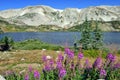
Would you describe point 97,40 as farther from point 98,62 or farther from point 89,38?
point 98,62

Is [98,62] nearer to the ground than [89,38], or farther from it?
farther from it

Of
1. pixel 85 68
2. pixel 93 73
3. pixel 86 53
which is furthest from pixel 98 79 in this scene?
pixel 86 53

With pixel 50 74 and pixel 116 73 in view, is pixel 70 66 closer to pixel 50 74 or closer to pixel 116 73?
pixel 50 74

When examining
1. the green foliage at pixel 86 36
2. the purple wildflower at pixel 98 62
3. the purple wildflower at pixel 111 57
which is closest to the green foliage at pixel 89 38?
the green foliage at pixel 86 36

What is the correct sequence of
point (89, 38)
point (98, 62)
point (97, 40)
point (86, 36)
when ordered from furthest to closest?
point (97, 40) < point (86, 36) < point (89, 38) < point (98, 62)

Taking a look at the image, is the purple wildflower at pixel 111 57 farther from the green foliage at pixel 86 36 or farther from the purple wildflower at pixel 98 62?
the green foliage at pixel 86 36

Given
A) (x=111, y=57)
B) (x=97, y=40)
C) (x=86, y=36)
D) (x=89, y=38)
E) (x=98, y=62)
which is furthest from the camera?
(x=97, y=40)

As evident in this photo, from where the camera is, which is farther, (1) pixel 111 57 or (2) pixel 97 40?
(2) pixel 97 40

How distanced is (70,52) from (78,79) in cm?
108

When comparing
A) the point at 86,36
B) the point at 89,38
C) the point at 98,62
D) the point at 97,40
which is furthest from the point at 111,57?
the point at 97,40

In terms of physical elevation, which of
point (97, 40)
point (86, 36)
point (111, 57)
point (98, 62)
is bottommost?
point (97, 40)

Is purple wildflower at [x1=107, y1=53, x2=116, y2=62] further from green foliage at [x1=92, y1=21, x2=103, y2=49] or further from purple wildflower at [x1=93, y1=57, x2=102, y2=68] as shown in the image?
green foliage at [x1=92, y1=21, x2=103, y2=49]

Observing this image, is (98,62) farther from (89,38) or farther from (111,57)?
(89,38)

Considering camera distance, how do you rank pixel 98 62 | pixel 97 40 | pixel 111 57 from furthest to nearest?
1. pixel 97 40
2. pixel 98 62
3. pixel 111 57
